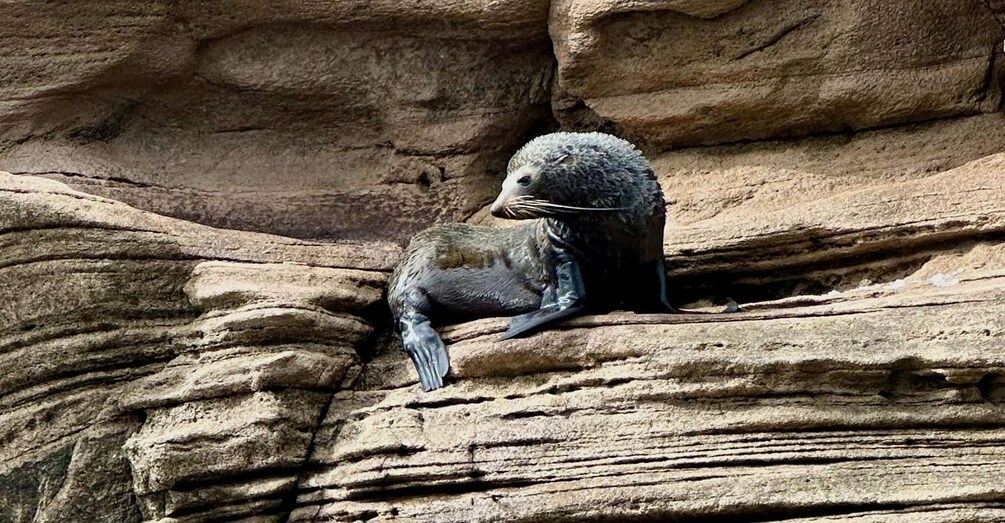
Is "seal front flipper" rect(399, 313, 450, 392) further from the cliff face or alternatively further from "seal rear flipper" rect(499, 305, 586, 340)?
"seal rear flipper" rect(499, 305, 586, 340)

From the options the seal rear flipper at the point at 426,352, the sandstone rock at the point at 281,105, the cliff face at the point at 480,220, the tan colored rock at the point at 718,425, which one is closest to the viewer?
the tan colored rock at the point at 718,425

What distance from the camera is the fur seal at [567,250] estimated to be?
15.9 feet

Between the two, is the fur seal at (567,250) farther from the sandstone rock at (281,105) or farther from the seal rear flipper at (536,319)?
the sandstone rock at (281,105)

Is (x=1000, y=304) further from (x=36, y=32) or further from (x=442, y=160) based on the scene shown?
(x=36, y=32)

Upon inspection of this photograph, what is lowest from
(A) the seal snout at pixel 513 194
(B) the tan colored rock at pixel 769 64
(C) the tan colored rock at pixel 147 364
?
(C) the tan colored rock at pixel 147 364

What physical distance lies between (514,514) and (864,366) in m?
1.19

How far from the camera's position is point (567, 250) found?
489 cm

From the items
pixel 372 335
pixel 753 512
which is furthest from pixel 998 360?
pixel 372 335

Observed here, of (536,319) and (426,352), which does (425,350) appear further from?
(536,319)

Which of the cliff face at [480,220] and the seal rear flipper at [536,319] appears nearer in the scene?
the cliff face at [480,220]

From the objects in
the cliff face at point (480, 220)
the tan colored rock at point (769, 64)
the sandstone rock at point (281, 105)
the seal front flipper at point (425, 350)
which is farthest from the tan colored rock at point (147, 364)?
the tan colored rock at point (769, 64)

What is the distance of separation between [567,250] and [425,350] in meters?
0.63

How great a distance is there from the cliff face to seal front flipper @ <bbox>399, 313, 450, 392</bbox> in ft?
0.23

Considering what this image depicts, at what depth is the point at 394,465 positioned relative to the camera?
452 centimetres
